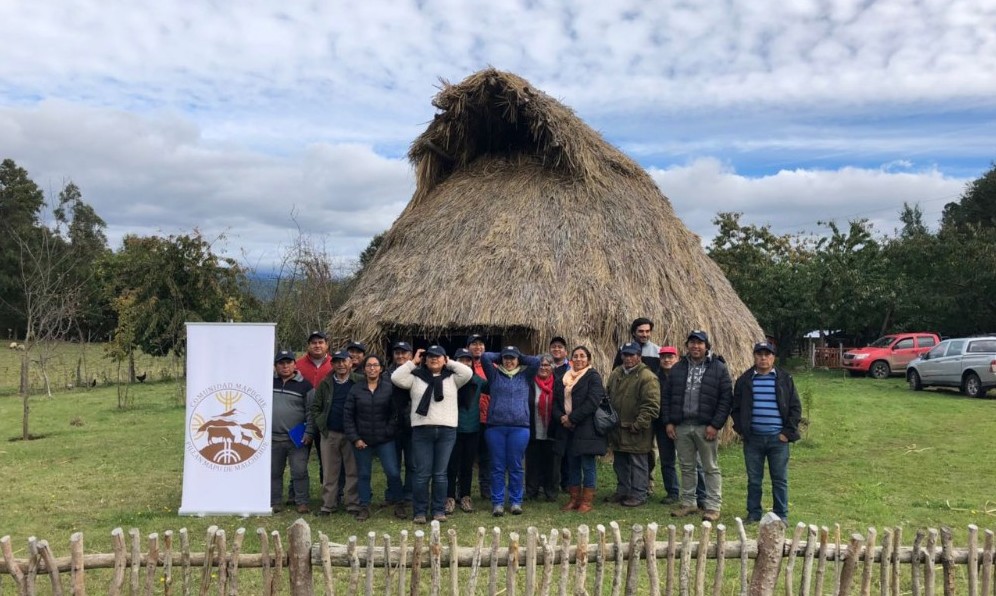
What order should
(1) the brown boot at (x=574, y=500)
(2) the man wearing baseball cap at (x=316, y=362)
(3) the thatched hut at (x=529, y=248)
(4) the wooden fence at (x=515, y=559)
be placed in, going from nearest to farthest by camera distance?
(4) the wooden fence at (x=515, y=559) → (1) the brown boot at (x=574, y=500) → (2) the man wearing baseball cap at (x=316, y=362) → (3) the thatched hut at (x=529, y=248)

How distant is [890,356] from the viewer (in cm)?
2027

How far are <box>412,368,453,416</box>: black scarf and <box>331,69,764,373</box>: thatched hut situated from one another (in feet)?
6.66

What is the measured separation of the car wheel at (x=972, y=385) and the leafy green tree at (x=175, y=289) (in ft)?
58.2

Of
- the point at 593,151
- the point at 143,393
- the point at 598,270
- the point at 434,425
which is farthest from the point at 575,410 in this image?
the point at 143,393

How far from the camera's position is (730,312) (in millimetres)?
9883

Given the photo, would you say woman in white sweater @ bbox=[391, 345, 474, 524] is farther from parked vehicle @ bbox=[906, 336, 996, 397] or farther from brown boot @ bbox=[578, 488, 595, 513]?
parked vehicle @ bbox=[906, 336, 996, 397]

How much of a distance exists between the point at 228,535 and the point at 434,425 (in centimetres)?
193

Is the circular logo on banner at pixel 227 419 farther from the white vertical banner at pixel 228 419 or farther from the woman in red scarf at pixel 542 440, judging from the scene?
the woman in red scarf at pixel 542 440

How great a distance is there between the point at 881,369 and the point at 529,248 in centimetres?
1629

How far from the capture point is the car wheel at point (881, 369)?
20312mm

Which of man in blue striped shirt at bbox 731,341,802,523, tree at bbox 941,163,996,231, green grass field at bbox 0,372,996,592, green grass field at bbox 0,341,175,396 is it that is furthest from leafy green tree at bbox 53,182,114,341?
tree at bbox 941,163,996,231

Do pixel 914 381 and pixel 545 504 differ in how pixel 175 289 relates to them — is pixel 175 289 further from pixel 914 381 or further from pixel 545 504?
pixel 914 381

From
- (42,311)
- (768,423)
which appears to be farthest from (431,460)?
(42,311)

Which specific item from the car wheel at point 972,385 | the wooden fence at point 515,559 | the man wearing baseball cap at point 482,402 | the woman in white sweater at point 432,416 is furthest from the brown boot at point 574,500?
the car wheel at point 972,385
